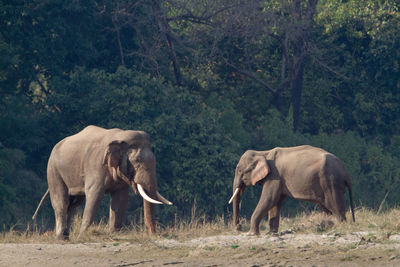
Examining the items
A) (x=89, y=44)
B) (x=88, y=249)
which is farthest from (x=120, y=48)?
(x=88, y=249)

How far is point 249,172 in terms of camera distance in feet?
43.8

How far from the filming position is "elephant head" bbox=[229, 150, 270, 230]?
1292cm

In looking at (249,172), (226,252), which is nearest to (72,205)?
(249,172)

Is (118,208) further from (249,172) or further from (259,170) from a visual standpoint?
(259,170)

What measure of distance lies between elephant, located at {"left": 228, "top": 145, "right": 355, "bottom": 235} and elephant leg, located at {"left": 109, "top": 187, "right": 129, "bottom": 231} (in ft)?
5.88

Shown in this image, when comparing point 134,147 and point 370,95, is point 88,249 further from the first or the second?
point 370,95

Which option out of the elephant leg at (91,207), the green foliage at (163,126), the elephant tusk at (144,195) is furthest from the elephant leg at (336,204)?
the green foliage at (163,126)

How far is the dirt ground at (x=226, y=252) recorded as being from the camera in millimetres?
9625

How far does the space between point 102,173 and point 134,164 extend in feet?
1.73

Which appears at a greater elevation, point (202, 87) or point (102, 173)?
point (202, 87)

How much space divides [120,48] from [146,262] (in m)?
15.6

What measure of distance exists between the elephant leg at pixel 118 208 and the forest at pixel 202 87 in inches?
276

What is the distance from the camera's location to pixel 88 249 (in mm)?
11203

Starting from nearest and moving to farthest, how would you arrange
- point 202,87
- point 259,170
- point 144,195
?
point 144,195
point 259,170
point 202,87
